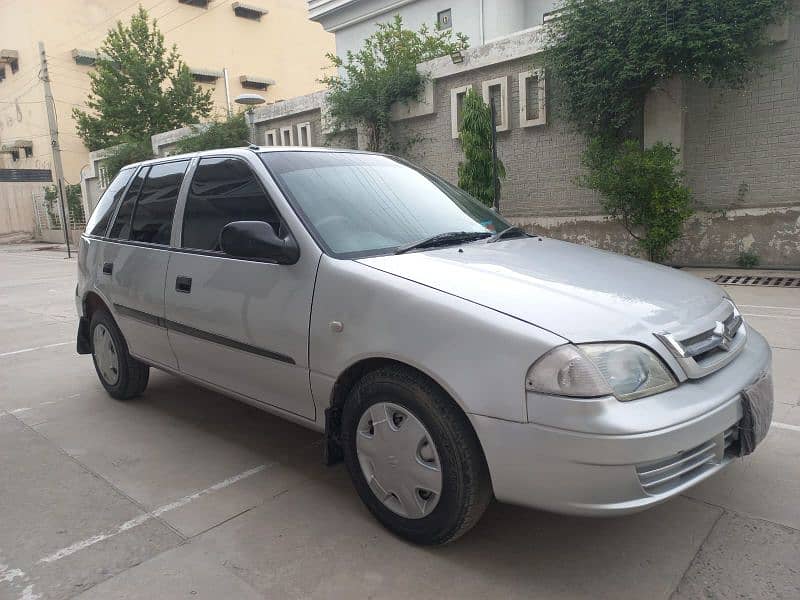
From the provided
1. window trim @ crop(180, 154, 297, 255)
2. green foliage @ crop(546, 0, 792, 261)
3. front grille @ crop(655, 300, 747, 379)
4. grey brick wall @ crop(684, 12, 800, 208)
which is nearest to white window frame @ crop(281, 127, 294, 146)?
green foliage @ crop(546, 0, 792, 261)

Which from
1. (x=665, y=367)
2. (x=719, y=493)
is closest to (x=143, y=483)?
(x=665, y=367)

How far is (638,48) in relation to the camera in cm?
930

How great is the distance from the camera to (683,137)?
10.1 m

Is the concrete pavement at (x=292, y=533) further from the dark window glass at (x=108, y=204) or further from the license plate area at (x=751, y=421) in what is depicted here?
the dark window glass at (x=108, y=204)

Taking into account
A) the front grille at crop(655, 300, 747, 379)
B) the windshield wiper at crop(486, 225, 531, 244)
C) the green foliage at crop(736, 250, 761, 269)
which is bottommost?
the green foliage at crop(736, 250, 761, 269)

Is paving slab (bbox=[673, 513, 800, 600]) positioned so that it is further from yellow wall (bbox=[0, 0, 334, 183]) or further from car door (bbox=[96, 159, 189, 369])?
yellow wall (bbox=[0, 0, 334, 183])

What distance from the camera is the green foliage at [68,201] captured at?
29.5 metres

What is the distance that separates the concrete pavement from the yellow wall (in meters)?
27.0

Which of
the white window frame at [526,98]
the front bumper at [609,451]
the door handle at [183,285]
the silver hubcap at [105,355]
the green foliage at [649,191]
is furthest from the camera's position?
the white window frame at [526,98]

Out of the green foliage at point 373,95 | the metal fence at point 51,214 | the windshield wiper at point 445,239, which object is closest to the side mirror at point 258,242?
the windshield wiper at point 445,239

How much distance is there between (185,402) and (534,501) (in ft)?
10.6

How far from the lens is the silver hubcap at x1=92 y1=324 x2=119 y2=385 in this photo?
4680mm

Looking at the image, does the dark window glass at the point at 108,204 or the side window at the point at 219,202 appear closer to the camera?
the side window at the point at 219,202

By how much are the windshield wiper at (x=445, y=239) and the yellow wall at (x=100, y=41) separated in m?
27.4
